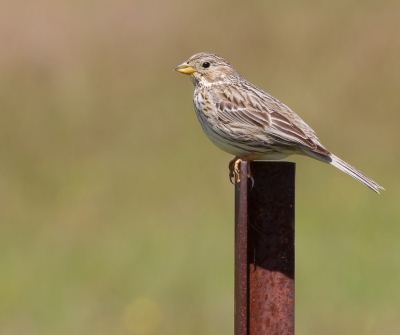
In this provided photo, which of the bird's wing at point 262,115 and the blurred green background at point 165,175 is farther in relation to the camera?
the blurred green background at point 165,175

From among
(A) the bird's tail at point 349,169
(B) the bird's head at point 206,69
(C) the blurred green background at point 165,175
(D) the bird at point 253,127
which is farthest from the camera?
(C) the blurred green background at point 165,175

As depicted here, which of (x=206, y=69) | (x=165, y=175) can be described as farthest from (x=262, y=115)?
(x=165, y=175)

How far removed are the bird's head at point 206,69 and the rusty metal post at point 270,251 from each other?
2978mm

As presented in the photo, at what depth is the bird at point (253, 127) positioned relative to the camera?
21.6 feet

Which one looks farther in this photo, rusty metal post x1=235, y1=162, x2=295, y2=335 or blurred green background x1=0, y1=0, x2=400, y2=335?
blurred green background x1=0, y1=0, x2=400, y2=335

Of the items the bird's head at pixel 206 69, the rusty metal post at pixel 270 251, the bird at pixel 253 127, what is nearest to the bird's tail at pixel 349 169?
the bird at pixel 253 127

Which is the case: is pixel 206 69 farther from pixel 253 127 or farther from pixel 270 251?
pixel 270 251

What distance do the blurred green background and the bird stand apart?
2916 millimetres

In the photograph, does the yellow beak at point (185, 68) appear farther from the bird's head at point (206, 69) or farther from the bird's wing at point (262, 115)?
the bird's wing at point (262, 115)

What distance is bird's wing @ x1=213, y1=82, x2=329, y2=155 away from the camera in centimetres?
666

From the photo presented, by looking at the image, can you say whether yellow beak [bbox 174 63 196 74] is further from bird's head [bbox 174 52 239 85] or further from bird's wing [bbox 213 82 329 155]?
bird's wing [bbox 213 82 329 155]

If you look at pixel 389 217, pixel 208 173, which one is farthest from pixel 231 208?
pixel 389 217

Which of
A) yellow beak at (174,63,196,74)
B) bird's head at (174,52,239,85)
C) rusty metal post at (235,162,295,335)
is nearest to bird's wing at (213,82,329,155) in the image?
bird's head at (174,52,239,85)

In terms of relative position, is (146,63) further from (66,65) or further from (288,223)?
(288,223)
